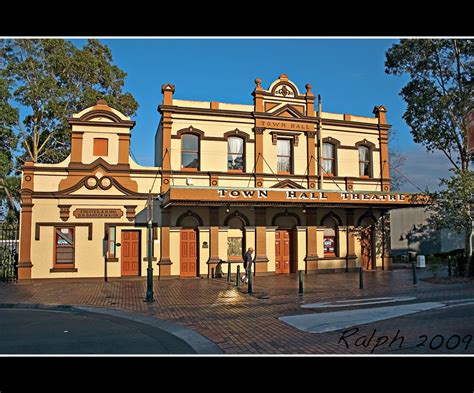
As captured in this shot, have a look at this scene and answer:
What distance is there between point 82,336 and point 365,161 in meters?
19.7

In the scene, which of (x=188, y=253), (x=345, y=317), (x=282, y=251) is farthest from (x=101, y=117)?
(x=345, y=317)

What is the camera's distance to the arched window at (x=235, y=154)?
22328 mm

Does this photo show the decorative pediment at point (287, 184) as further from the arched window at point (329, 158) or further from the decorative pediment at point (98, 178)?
the decorative pediment at point (98, 178)

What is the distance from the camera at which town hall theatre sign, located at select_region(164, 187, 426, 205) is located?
754 inches

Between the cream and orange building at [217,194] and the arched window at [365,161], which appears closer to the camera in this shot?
the cream and orange building at [217,194]

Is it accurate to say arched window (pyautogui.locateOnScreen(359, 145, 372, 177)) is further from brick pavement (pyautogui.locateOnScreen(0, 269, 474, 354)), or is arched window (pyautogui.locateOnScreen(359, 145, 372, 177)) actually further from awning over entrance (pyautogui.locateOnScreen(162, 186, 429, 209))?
brick pavement (pyautogui.locateOnScreen(0, 269, 474, 354))

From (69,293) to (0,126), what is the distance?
40.6ft

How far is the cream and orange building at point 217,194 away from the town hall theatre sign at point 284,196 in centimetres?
5

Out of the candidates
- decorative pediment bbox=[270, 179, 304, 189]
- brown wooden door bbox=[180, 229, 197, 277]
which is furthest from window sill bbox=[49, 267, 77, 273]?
decorative pediment bbox=[270, 179, 304, 189]

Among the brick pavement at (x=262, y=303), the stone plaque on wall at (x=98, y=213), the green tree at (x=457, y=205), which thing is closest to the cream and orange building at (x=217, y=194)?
the stone plaque on wall at (x=98, y=213)

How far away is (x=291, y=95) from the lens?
77.5 feet

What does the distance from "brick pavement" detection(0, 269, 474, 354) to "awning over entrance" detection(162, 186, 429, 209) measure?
358 cm

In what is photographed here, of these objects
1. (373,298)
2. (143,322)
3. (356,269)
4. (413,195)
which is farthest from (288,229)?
(143,322)
